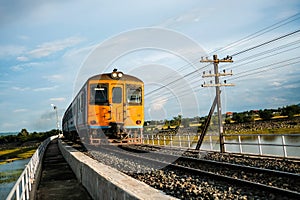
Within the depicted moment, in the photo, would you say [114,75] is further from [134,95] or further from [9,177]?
[9,177]

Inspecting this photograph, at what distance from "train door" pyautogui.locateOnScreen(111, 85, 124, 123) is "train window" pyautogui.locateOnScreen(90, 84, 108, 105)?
39cm

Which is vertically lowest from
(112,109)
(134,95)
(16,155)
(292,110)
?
(16,155)

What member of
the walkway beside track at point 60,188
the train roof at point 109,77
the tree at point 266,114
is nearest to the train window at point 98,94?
the train roof at point 109,77

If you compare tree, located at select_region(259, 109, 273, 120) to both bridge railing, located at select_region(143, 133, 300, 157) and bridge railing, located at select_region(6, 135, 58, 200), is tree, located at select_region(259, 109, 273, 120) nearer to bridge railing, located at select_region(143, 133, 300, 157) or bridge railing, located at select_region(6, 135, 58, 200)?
bridge railing, located at select_region(143, 133, 300, 157)

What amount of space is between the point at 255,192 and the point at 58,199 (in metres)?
4.21

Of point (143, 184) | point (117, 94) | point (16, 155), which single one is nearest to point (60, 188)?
point (143, 184)

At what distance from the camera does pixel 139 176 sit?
28.9 ft

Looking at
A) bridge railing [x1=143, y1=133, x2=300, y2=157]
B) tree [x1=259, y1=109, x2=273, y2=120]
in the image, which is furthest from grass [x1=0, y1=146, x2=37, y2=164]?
tree [x1=259, y1=109, x2=273, y2=120]

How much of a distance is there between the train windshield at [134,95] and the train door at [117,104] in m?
0.38

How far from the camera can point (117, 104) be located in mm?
15961

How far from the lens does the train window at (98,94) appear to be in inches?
611

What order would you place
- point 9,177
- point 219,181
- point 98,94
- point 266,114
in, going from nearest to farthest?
point 219,181 → point 98,94 → point 9,177 → point 266,114

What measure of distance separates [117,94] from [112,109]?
808mm

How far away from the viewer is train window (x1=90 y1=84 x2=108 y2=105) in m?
15.5
